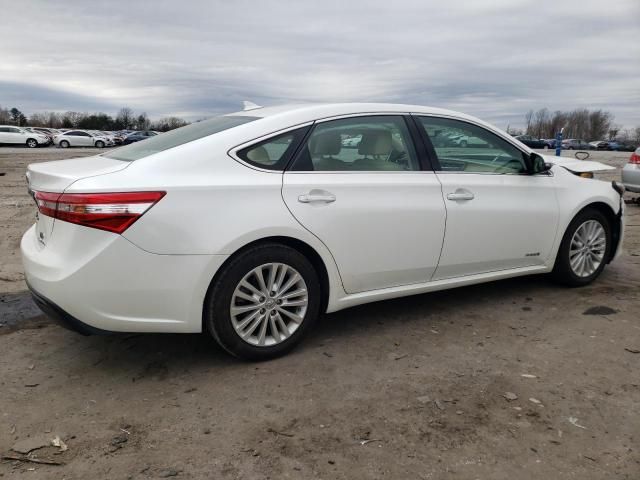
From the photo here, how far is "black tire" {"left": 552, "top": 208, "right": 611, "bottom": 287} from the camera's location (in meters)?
4.71

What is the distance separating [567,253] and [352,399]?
8.99 feet

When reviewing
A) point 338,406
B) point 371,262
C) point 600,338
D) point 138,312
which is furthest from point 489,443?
point 138,312

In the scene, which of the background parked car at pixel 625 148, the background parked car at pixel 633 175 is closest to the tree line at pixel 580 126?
the background parked car at pixel 625 148

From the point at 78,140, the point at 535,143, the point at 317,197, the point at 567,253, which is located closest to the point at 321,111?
the point at 317,197

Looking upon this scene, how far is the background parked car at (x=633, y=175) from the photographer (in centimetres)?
994

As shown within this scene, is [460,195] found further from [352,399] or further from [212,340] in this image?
[212,340]

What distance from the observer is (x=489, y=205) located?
4125 mm

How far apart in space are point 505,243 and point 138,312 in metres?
2.79

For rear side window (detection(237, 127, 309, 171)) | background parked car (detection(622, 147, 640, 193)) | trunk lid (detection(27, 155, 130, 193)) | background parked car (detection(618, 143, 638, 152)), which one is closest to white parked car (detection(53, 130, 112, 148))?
background parked car (detection(622, 147, 640, 193))

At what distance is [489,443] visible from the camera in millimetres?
2551

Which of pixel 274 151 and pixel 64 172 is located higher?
pixel 274 151

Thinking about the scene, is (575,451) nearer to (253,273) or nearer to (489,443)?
(489,443)

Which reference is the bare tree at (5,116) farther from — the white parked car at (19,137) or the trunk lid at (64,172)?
the trunk lid at (64,172)

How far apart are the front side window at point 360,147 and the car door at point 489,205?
0.22 m
